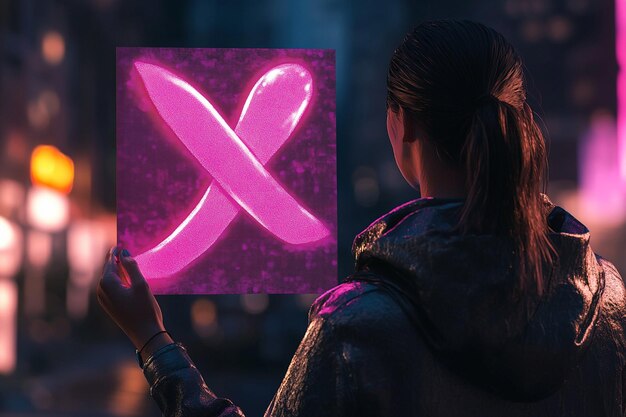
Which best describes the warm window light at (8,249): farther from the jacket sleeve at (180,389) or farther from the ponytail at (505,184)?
the ponytail at (505,184)

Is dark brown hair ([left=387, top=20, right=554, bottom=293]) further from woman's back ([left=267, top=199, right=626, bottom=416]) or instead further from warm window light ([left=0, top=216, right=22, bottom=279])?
warm window light ([left=0, top=216, right=22, bottom=279])

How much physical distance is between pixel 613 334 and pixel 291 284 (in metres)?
0.61

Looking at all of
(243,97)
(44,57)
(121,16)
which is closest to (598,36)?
(121,16)

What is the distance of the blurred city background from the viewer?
19.6 m

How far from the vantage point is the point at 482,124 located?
4.29 ft

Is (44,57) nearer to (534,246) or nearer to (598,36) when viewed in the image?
(534,246)

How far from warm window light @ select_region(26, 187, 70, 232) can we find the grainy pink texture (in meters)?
23.9

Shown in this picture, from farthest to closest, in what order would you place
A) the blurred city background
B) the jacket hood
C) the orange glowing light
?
the orange glowing light, the blurred city background, the jacket hood

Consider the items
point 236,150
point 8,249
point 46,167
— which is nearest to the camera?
point 236,150

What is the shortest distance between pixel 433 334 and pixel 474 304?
0.25ft

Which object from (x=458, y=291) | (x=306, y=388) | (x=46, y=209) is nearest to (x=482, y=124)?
(x=458, y=291)

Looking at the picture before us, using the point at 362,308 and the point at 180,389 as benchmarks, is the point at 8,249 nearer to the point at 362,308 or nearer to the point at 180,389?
the point at 180,389

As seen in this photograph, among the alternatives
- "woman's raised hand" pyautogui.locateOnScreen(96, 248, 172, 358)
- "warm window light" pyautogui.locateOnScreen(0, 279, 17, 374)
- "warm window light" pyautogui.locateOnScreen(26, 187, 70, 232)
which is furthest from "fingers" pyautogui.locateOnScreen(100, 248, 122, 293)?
"warm window light" pyautogui.locateOnScreen(26, 187, 70, 232)

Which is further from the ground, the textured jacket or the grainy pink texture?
the grainy pink texture
